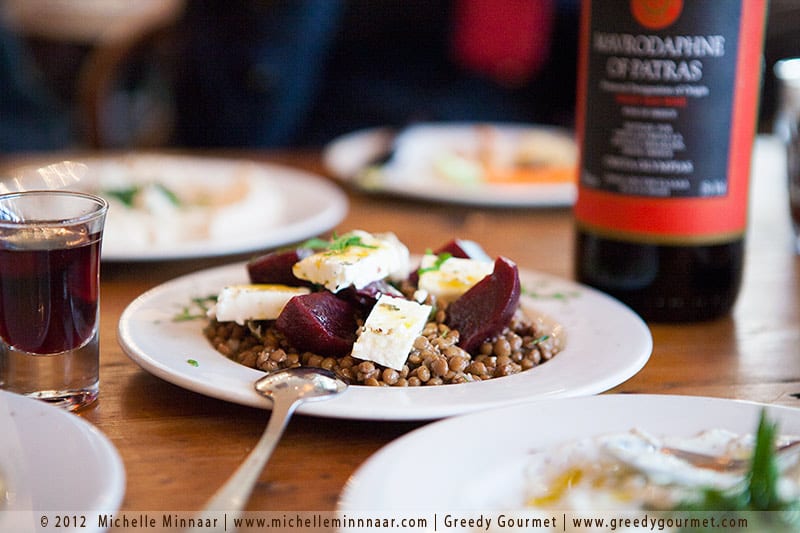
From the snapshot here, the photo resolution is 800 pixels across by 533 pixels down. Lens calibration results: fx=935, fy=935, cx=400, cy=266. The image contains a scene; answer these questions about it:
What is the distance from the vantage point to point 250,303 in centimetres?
98

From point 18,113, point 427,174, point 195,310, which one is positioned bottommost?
point 18,113

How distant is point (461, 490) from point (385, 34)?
3.29 m

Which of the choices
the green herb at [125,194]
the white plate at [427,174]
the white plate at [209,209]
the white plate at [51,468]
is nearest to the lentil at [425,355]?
the white plate at [51,468]

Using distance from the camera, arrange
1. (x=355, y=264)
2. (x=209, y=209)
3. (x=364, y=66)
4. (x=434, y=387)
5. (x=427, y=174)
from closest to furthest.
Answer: (x=434, y=387) → (x=355, y=264) → (x=209, y=209) → (x=427, y=174) → (x=364, y=66)

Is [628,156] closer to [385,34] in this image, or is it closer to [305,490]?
[305,490]

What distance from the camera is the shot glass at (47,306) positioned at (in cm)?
87

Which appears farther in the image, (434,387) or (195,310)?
(195,310)

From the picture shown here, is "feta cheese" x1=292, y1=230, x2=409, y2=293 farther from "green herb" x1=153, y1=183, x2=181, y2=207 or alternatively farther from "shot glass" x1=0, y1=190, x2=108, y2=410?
"green herb" x1=153, y1=183, x2=181, y2=207

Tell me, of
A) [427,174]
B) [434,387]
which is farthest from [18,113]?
[434,387]

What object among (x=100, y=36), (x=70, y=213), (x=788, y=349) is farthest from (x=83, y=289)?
(x=100, y=36)

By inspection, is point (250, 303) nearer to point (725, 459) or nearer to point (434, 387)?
point (434, 387)

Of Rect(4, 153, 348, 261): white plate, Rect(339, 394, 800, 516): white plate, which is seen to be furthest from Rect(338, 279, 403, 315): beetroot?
Rect(4, 153, 348, 261): white plate

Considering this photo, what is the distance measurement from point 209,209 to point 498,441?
1.13 m

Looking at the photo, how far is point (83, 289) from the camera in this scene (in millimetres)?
904
